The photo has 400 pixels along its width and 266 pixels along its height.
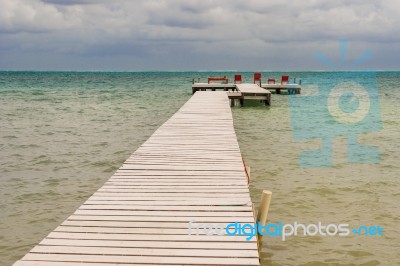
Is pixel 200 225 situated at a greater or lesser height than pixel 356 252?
greater

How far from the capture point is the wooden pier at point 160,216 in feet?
12.5

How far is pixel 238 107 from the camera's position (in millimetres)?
26484

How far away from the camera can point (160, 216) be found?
15.9 ft

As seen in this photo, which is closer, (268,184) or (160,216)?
(160,216)

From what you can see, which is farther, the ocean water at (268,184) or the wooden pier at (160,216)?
the ocean water at (268,184)

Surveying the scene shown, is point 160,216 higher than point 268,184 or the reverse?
higher

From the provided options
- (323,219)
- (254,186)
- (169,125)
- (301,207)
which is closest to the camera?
(323,219)

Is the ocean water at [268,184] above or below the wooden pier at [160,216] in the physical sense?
below

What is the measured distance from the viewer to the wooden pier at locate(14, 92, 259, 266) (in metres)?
3.82

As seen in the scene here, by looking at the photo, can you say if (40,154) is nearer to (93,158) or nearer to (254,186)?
(93,158)

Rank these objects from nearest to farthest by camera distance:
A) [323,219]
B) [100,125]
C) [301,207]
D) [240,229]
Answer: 1. [240,229]
2. [323,219]
3. [301,207]
4. [100,125]

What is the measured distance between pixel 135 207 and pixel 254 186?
450 cm

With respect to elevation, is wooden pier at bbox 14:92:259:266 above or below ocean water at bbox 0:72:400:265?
above

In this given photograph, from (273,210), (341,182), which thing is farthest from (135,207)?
(341,182)
